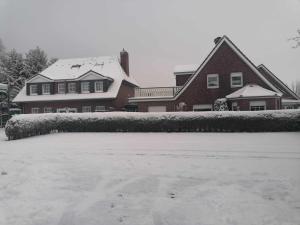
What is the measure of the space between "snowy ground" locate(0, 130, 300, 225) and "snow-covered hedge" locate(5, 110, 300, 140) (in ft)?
26.1

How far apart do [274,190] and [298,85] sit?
525ft

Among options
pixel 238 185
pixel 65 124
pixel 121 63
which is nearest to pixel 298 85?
pixel 121 63

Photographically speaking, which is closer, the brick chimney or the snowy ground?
the snowy ground

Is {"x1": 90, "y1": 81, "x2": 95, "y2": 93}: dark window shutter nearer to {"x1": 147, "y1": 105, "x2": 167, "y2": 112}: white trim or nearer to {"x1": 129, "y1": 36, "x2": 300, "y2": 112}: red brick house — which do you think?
{"x1": 147, "y1": 105, "x2": 167, "y2": 112}: white trim

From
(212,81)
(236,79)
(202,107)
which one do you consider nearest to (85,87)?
(202,107)

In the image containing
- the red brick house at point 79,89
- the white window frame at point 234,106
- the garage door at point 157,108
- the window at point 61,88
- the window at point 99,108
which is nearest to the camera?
the white window frame at point 234,106

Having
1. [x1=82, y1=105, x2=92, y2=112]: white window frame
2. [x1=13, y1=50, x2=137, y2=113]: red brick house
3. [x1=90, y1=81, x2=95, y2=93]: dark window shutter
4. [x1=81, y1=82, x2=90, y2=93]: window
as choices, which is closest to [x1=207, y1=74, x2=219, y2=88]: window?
[x1=13, y1=50, x2=137, y2=113]: red brick house

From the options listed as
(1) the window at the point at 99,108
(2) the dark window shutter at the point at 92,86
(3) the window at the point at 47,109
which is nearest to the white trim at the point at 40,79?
(3) the window at the point at 47,109

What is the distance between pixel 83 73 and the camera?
140 feet

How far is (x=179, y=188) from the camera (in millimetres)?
8383

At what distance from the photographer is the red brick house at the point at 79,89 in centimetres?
4016

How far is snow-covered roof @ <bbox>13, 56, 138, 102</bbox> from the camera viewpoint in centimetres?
4053

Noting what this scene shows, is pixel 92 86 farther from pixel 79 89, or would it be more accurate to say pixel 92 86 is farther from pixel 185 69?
Result: pixel 185 69

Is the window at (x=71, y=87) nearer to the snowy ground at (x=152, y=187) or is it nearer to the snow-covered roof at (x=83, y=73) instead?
the snow-covered roof at (x=83, y=73)
